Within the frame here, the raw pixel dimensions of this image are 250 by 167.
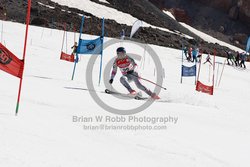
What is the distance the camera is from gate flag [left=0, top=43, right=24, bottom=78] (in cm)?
516

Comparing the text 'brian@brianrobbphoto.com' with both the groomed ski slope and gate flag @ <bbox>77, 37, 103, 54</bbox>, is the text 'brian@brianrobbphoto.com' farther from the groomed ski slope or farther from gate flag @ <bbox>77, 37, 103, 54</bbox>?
gate flag @ <bbox>77, 37, 103, 54</bbox>

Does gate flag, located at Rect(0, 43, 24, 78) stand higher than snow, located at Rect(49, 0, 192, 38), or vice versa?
snow, located at Rect(49, 0, 192, 38)

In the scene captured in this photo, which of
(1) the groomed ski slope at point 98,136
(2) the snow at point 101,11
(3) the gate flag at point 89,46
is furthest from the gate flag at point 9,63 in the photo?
(2) the snow at point 101,11

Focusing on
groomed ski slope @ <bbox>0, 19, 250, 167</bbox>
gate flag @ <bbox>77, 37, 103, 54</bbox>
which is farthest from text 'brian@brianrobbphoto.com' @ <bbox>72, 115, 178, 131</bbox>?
gate flag @ <bbox>77, 37, 103, 54</bbox>

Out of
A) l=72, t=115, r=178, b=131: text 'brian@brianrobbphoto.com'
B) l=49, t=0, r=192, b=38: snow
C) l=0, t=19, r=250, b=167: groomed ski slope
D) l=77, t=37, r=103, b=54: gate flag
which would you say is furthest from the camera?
l=49, t=0, r=192, b=38: snow

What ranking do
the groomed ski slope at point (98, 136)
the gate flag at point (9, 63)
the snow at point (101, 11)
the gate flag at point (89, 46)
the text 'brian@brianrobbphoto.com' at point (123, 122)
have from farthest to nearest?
the snow at point (101, 11) < the gate flag at point (89, 46) < the text 'brian@brianrobbphoto.com' at point (123, 122) < the gate flag at point (9, 63) < the groomed ski slope at point (98, 136)

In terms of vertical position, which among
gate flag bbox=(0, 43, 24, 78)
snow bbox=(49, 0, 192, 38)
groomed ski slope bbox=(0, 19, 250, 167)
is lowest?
groomed ski slope bbox=(0, 19, 250, 167)

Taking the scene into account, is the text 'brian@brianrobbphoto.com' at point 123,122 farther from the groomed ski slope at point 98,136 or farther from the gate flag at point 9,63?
the gate flag at point 9,63

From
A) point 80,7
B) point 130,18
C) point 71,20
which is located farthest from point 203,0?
point 71,20

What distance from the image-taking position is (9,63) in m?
5.27

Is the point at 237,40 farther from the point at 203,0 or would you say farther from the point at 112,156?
the point at 112,156

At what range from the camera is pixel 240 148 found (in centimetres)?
601

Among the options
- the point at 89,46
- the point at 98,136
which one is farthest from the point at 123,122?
the point at 89,46

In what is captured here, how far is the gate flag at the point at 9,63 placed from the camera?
5163mm
